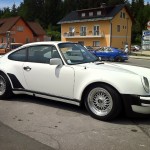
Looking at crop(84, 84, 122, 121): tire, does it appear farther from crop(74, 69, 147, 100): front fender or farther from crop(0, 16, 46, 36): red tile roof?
crop(0, 16, 46, 36): red tile roof

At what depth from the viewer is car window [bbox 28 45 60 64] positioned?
6.18m

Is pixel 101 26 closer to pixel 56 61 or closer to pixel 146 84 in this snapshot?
pixel 56 61

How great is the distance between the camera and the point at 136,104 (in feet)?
16.5

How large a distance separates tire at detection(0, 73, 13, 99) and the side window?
46cm

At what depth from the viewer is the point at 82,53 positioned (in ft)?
21.2

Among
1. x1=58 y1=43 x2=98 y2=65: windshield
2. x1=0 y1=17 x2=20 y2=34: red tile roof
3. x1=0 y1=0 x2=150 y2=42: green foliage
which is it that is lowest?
x1=58 y1=43 x2=98 y2=65: windshield

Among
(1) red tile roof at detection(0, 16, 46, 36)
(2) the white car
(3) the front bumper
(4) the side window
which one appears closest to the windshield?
(2) the white car

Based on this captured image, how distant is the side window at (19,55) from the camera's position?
263 inches

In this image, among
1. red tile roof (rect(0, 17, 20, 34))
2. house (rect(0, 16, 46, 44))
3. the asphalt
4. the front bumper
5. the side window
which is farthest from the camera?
house (rect(0, 16, 46, 44))

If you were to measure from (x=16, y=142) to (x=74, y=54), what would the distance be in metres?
2.59

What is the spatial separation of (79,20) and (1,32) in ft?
60.5

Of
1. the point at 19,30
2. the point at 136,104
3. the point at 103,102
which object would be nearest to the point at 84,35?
the point at 19,30

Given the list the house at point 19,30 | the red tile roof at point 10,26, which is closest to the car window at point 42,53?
the house at point 19,30

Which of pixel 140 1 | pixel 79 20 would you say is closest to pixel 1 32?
pixel 79 20
